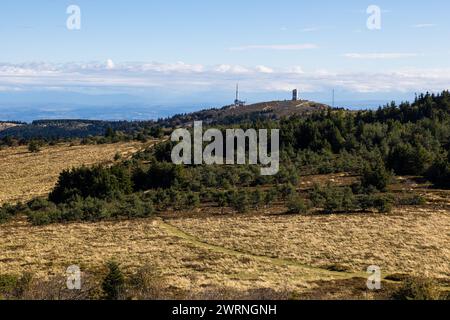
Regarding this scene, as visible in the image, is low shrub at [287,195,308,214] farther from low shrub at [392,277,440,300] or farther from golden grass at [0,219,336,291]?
low shrub at [392,277,440,300]

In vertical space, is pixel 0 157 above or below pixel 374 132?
below

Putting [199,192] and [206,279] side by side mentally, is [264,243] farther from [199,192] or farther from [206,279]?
[199,192]

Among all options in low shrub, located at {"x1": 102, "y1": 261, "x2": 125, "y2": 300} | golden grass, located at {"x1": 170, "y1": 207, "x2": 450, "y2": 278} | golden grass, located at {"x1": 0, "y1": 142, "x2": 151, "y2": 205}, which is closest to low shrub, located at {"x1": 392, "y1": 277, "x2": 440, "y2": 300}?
golden grass, located at {"x1": 170, "y1": 207, "x2": 450, "y2": 278}

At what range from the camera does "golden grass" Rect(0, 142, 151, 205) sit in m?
75.3

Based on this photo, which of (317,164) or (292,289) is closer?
(292,289)

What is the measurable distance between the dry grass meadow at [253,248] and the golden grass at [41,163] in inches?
1009

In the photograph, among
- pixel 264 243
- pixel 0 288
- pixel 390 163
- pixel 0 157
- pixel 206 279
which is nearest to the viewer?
pixel 0 288

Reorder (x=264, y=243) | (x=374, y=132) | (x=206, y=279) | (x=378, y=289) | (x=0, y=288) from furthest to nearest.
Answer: (x=374, y=132) → (x=264, y=243) → (x=206, y=279) → (x=378, y=289) → (x=0, y=288)

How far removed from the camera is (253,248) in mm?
36156

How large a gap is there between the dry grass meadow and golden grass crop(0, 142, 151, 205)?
25.6 meters

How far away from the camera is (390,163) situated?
75250 mm

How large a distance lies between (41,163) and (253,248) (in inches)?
2943

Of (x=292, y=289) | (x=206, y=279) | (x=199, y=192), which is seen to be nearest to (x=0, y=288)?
(x=206, y=279)

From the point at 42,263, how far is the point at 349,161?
57184mm
